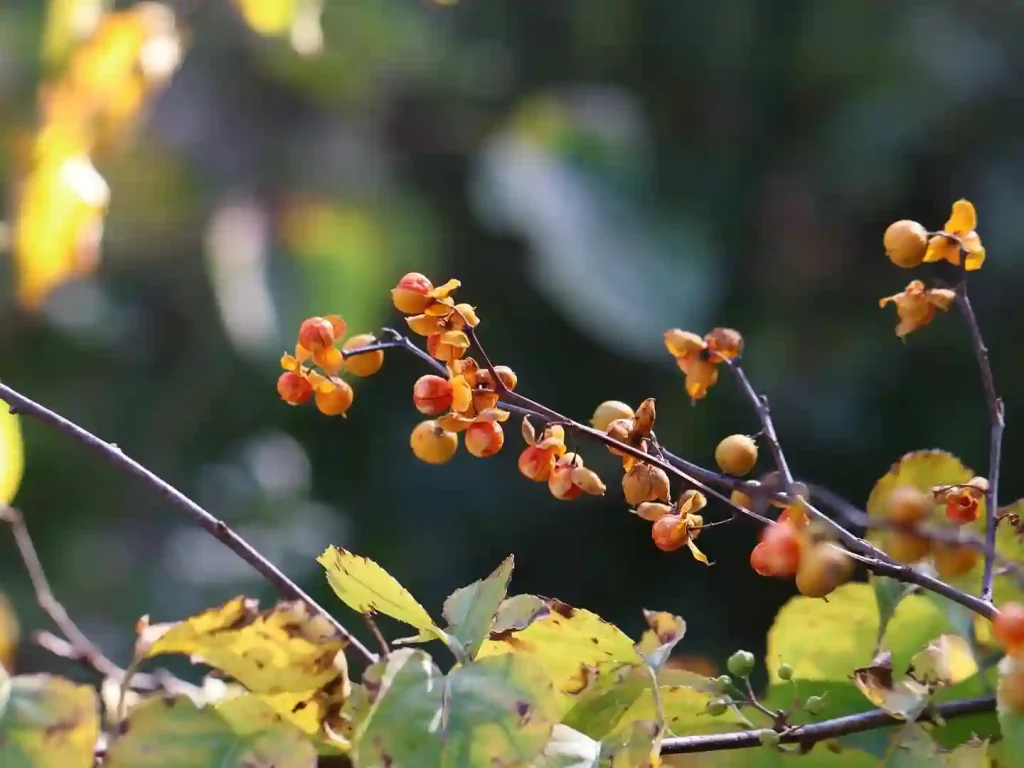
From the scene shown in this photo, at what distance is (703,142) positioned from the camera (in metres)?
1.54

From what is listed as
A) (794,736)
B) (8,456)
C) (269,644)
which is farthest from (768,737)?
(8,456)

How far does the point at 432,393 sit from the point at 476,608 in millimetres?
47

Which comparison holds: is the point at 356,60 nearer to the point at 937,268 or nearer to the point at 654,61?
the point at 654,61

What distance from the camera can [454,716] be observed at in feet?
0.71

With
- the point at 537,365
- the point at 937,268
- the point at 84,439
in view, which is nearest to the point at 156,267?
the point at 537,365

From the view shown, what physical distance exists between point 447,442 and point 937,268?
1.13m

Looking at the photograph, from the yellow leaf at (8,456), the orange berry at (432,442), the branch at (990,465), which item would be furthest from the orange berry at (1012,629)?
the yellow leaf at (8,456)

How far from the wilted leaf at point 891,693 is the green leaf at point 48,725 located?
16 centimetres

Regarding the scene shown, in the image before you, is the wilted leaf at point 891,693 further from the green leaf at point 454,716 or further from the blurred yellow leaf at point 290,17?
the blurred yellow leaf at point 290,17

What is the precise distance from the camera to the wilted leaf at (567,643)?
9.7 inches

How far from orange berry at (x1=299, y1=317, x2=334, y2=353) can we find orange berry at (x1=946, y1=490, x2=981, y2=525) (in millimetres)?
147

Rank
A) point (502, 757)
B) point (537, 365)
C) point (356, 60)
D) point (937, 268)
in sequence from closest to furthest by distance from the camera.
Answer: point (502, 757)
point (937, 268)
point (537, 365)
point (356, 60)

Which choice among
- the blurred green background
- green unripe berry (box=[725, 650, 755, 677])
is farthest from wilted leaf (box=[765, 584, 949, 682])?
the blurred green background

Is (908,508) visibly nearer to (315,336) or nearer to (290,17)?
(315,336)
